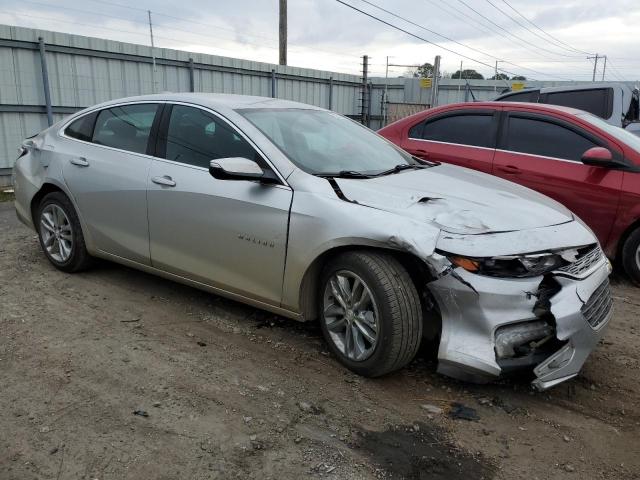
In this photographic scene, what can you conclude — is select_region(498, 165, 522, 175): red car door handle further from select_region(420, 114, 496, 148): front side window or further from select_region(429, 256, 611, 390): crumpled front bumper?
select_region(429, 256, 611, 390): crumpled front bumper

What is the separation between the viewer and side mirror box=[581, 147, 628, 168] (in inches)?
198

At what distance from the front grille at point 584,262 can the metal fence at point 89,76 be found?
9.44 m

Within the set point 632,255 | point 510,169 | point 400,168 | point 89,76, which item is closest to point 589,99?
point 510,169

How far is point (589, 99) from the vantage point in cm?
905

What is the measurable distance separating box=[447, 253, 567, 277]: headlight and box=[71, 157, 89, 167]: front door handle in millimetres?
3181

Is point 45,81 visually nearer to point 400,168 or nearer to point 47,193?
point 47,193

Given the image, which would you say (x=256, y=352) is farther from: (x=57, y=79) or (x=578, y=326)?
(x=57, y=79)

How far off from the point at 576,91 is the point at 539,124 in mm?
4212

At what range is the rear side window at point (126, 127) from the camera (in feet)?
14.1

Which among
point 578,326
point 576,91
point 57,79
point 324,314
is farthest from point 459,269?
point 57,79

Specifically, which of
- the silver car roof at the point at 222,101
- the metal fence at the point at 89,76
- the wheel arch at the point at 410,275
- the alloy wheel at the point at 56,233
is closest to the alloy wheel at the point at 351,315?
the wheel arch at the point at 410,275

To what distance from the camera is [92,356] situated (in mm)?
3457

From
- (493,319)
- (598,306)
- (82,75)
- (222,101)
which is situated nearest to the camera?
(493,319)

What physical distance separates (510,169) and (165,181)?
3457mm
